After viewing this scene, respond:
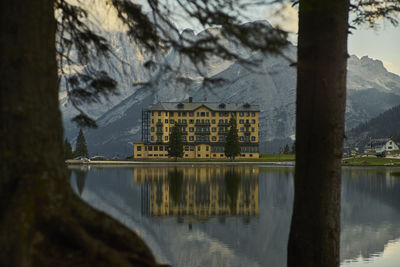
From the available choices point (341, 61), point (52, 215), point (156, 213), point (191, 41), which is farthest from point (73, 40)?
point (156, 213)

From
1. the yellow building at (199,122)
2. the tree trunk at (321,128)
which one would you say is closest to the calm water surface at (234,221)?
the tree trunk at (321,128)

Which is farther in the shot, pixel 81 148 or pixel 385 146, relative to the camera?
pixel 385 146

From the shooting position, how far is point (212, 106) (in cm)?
11144

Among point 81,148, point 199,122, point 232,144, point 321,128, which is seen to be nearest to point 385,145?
point 199,122

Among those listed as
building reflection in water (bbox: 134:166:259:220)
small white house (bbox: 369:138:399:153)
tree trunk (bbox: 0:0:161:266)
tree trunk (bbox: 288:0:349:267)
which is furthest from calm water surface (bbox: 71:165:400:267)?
small white house (bbox: 369:138:399:153)

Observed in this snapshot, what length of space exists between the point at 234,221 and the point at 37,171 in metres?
17.7

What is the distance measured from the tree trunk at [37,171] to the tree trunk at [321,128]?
227 cm

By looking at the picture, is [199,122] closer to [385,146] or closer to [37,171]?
[37,171]

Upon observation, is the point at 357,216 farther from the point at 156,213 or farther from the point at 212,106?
the point at 212,106

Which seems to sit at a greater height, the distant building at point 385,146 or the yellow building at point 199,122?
the yellow building at point 199,122

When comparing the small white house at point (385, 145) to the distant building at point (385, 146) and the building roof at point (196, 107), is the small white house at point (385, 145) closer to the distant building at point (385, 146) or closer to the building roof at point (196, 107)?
the distant building at point (385, 146)

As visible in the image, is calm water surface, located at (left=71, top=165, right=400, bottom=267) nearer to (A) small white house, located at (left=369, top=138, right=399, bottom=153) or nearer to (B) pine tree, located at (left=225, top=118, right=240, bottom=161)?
(B) pine tree, located at (left=225, top=118, right=240, bottom=161)

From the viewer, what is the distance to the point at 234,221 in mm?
21078

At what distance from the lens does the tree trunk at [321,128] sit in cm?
530
